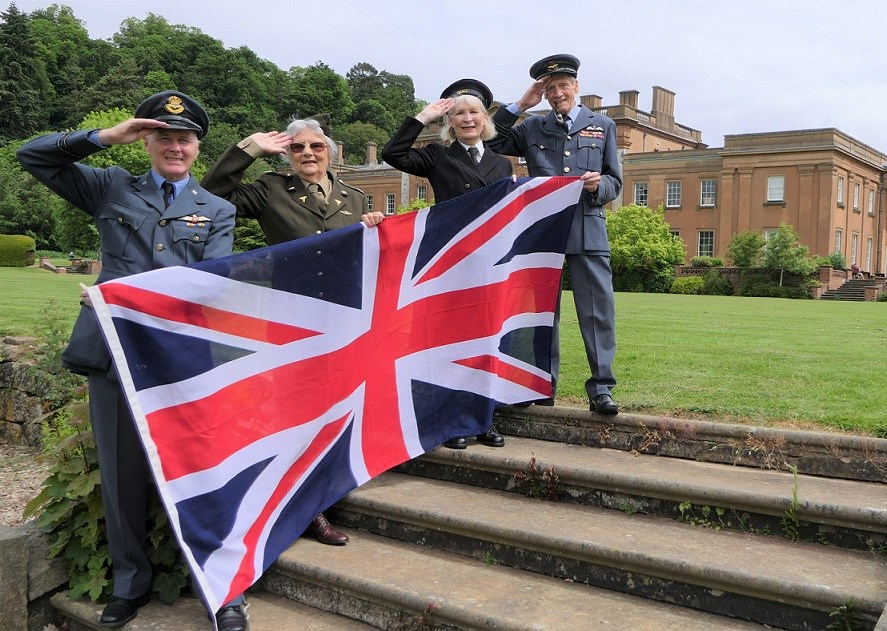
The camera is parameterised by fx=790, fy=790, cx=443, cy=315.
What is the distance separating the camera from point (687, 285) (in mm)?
44062

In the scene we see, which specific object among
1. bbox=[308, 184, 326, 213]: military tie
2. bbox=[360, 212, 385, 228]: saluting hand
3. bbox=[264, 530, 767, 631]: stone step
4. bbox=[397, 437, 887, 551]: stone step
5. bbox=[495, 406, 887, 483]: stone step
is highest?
bbox=[308, 184, 326, 213]: military tie

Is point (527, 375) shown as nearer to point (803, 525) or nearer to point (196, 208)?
point (803, 525)

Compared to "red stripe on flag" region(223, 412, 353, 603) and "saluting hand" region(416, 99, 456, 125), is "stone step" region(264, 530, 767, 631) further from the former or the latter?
"saluting hand" region(416, 99, 456, 125)

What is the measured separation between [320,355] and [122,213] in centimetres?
118

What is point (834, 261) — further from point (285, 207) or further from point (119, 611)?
point (119, 611)

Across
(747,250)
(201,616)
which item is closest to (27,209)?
(747,250)

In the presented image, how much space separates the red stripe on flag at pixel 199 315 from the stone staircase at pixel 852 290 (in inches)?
1770

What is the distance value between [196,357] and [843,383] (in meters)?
5.09

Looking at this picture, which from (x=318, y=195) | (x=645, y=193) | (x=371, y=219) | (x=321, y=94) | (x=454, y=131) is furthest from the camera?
(x=321, y=94)

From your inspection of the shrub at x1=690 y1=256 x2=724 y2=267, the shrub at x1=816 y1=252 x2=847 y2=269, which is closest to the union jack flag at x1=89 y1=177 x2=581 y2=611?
the shrub at x1=690 y1=256 x2=724 y2=267

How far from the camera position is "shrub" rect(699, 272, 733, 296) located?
145ft

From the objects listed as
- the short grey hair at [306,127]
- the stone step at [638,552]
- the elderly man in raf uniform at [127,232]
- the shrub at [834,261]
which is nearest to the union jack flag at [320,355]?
the elderly man in raf uniform at [127,232]

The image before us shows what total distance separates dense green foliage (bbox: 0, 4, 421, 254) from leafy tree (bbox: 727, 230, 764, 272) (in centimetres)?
3338

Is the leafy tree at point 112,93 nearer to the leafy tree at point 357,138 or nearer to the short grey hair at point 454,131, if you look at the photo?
the leafy tree at point 357,138
